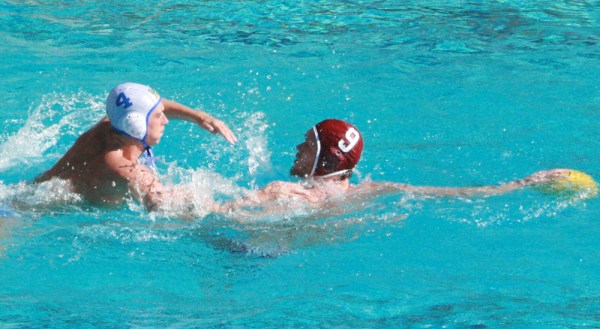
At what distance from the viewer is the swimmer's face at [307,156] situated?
19.9 ft

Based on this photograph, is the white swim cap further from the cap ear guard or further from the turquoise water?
the turquoise water

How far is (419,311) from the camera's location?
15.9 ft

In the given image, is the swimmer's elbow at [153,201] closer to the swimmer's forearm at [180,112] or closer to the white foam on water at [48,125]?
the swimmer's forearm at [180,112]

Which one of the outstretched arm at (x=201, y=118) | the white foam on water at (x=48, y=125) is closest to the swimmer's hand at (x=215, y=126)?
the outstretched arm at (x=201, y=118)

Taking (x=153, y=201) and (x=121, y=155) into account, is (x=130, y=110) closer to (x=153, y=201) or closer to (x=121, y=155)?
(x=121, y=155)

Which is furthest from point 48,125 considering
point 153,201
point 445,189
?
point 445,189

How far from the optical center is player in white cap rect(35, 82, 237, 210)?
18.2ft

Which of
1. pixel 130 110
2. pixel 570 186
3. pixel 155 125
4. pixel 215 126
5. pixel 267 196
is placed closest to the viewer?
pixel 130 110

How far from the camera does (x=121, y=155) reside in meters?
5.66

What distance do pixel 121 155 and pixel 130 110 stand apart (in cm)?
34

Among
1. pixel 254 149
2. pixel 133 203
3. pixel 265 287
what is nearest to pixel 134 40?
pixel 254 149

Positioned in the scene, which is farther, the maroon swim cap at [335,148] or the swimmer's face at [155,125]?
the maroon swim cap at [335,148]

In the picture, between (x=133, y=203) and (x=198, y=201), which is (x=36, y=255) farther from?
(x=198, y=201)

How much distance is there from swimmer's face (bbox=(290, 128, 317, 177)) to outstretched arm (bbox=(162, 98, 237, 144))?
0.52m
